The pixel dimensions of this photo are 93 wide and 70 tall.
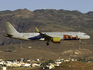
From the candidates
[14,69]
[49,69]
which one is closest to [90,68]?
[49,69]

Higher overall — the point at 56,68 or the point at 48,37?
the point at 48,37

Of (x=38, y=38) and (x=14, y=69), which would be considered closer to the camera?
(x=38, y=38)

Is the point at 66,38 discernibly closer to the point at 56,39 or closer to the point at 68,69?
the point at 56,39

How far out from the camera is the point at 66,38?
253 ft

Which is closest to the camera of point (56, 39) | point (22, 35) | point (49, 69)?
point (56, 39)

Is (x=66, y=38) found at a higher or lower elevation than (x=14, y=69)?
higher

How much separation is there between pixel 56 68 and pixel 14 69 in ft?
127

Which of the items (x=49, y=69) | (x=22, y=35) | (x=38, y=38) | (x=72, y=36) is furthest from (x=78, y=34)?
(x=49, y=69)

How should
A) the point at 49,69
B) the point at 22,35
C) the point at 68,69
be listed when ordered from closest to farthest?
1. the point at 22,35
2. the point at 68,69
3. the point at 49,69

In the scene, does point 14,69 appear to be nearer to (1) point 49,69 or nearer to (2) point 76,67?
(1) point 49,69

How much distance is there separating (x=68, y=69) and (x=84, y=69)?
12.3 metres

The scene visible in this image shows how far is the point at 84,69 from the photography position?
172 metres

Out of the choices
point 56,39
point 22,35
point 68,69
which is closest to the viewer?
point 56,39

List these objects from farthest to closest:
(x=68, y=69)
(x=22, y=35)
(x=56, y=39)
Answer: (x=68, y=69) < (x=22, y=35) < (x=56, y=39)
